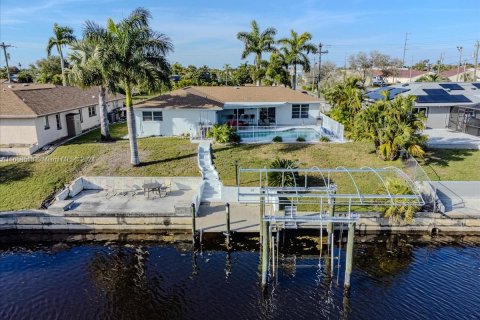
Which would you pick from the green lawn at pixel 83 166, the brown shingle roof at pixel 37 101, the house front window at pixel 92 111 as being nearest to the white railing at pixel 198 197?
the green lawn at pixel 83 166

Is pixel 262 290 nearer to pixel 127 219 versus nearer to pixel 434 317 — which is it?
pixel 434 317

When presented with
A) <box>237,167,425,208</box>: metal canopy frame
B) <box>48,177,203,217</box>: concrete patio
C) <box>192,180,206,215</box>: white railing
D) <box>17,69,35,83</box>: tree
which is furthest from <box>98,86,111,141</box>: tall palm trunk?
<box>17,69,35,83</box>: tree

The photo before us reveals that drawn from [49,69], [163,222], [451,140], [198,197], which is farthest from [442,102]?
[49,69]

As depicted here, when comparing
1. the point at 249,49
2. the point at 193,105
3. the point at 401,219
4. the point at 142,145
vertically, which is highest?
the point at 249,49

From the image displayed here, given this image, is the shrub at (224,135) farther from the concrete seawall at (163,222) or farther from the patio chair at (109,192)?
the concrete seawall at (163,222)

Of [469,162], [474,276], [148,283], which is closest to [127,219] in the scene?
[148,283]

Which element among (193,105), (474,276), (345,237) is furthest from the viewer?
(193,105)

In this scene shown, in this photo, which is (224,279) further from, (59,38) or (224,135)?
(59,38)
